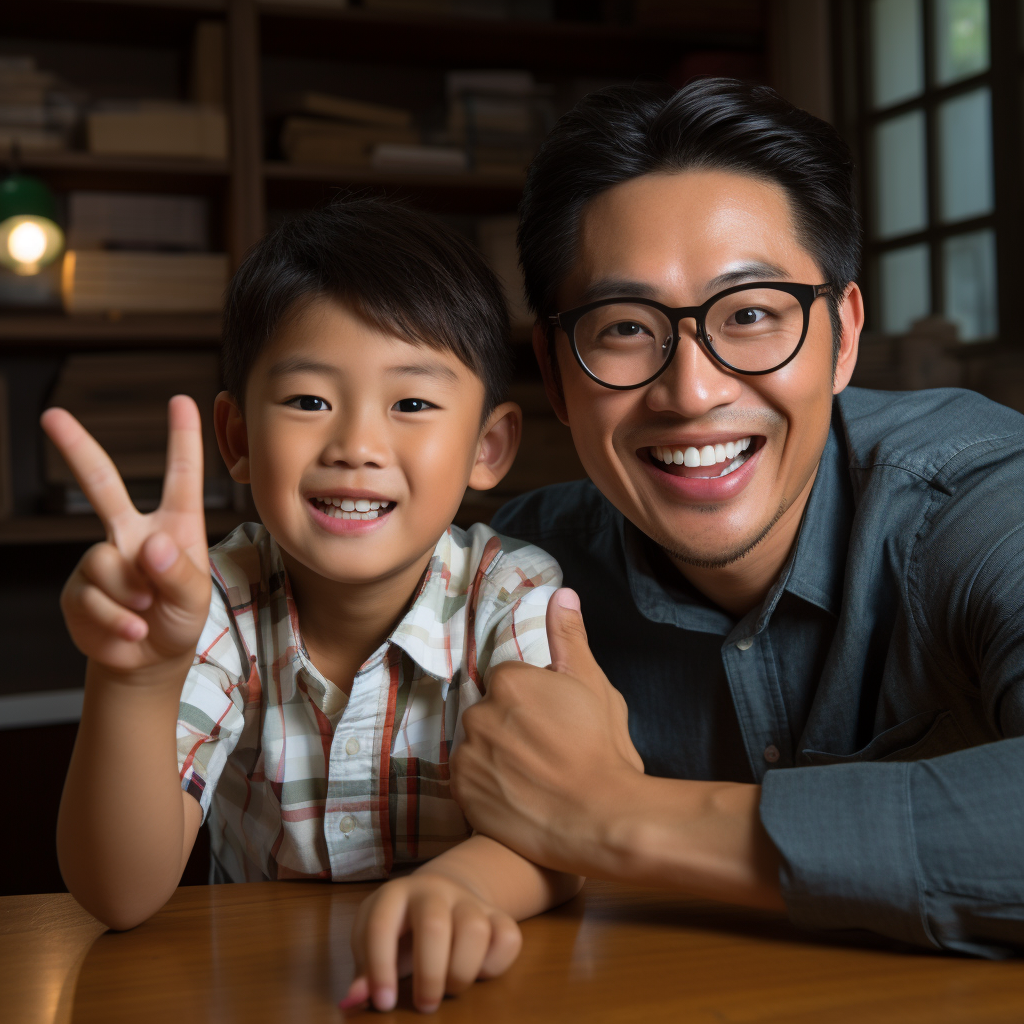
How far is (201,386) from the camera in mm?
2953

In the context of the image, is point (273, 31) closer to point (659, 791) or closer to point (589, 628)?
point (589, 628)

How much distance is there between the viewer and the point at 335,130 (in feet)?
9.91

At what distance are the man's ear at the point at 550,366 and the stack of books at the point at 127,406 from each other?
1.79 meters

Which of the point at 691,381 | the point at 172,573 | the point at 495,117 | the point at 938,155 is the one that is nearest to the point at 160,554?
the point at 172,573

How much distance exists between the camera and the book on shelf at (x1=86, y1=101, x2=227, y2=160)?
2836 mm

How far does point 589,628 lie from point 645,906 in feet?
2.08

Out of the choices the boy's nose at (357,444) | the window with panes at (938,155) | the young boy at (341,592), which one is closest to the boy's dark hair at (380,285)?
the young boy at (341,592)

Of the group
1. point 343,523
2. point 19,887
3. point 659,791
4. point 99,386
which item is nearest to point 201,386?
point 99,386

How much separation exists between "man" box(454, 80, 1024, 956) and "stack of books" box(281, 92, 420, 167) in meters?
1.92

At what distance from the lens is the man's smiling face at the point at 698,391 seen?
3.56 feet

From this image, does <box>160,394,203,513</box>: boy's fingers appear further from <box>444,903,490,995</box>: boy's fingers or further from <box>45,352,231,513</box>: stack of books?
<box>45,352,231,513</box>: stack of books

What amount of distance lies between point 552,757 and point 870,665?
1.58 feet

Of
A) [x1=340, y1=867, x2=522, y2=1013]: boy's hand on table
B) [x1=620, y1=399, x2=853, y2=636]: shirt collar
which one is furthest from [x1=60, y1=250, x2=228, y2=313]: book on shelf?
[x1=340, y1=867, x2=522, y2=1013]: boy's hand on table

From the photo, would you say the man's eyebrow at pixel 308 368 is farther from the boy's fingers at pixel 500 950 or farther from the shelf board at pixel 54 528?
the shelf board at pixel 54 528
